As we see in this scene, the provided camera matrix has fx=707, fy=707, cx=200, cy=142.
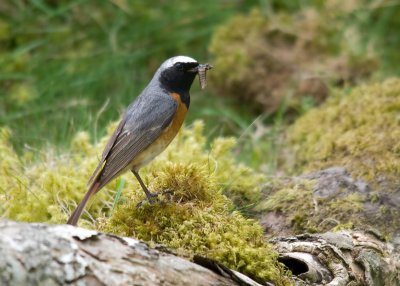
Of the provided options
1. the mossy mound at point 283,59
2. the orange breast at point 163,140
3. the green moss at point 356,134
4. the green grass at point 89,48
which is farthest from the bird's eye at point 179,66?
the mossy mound at point 283,59

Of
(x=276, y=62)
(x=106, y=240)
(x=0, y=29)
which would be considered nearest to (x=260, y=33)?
(x=276, y=62)

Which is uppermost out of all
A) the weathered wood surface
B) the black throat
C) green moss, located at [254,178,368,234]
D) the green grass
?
the green grass

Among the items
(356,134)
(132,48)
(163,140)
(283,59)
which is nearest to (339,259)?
(163,140)

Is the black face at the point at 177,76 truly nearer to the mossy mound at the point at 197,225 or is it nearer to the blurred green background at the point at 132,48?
the mossy mound at the point at 197,225

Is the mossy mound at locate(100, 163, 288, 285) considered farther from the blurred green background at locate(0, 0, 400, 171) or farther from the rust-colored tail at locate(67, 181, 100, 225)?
the blurred green background at locate(0, 0, 400, 171)

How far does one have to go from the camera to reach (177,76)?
436 cm

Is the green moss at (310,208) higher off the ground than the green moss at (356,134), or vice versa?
the green moss at (356,134)

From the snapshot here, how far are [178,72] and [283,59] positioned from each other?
3.06m

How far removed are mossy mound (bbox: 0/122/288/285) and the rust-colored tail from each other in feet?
0.49

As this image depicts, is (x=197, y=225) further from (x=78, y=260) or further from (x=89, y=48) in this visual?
(x=89, y=48)

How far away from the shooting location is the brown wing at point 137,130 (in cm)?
388

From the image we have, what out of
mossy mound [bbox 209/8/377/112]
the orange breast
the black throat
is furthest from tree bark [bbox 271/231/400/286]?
mossy mound [bbox 209/8/377/112]

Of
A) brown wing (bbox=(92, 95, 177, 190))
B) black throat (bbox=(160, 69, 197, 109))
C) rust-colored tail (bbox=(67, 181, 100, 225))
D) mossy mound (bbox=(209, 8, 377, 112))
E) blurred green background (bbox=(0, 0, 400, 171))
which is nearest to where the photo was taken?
rust-colored tail (bbox=(67, 181, 100, 225))

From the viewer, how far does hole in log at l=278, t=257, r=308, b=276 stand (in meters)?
3.40
